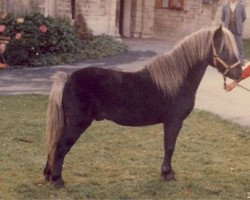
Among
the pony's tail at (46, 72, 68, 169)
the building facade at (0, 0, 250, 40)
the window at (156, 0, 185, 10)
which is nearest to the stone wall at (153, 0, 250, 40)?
the building facade at (0, 0, 250, 40)

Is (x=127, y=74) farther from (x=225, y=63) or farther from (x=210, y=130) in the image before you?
(x=210, y=130)

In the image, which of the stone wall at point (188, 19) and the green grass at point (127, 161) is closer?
Answer: the green grass at point (127, 161)

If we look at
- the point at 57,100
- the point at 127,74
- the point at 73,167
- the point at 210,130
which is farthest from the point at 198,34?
the point at 210,130

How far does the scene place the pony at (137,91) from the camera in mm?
6762

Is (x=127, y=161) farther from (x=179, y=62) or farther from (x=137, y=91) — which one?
(x=179, y=62)

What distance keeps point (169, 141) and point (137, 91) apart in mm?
771

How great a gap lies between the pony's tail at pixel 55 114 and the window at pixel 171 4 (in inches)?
749

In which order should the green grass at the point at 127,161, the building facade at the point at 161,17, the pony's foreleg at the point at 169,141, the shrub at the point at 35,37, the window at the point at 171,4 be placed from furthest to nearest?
the window at the point at 171,4 → the building facade at the point at 161,17 → the shrub at the point at 35,37 → the pony's foreleg at the point at 169,141 → the green grass at the point at 127,161

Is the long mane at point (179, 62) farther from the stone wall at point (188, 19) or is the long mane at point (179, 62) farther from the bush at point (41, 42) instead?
the stone wall at point (188, 19)

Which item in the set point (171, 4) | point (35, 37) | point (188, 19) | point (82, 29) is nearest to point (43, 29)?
point (35, 37)

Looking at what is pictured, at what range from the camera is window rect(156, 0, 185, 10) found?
82.8 feet

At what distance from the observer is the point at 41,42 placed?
17328mm

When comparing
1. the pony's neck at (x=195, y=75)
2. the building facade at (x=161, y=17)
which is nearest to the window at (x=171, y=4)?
the building facade at (x=161, y=17)

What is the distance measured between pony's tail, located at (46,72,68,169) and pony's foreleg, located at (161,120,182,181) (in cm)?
129
